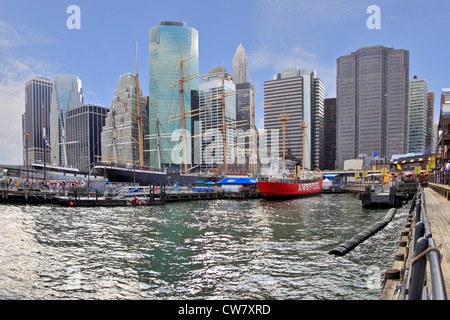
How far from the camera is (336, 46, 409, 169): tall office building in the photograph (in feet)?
498

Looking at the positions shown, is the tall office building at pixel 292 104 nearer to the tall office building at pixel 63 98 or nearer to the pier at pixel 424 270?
the tall office building at pixel 63 98

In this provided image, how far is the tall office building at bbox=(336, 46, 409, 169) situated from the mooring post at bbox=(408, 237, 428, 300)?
172 m

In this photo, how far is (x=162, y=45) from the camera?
139250 millimetres

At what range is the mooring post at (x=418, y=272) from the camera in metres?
3.01

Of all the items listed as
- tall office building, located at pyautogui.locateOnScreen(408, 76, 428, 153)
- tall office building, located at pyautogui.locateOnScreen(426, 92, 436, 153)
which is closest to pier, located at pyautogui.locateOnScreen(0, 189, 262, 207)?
tall office building, located at pyautogui.locateOnScreen(408, 76, 428, 153)

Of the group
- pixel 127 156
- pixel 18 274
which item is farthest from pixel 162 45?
pixel 18 274

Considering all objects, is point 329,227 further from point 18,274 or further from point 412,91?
point 412,91

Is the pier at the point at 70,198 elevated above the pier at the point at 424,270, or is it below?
below

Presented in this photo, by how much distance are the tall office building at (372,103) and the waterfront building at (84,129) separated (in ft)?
469

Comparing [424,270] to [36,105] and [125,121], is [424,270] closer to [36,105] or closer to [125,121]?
[125,121]

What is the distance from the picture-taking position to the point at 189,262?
1300 cm

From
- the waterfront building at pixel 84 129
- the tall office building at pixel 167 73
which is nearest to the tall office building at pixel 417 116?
the tall office building at pixel 167 73

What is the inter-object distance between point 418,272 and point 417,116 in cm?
20363
